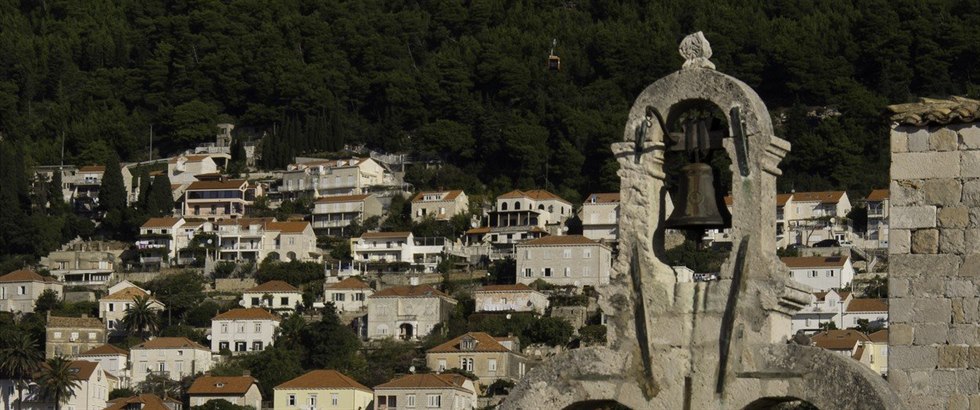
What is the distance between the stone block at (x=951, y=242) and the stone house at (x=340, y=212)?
165 meters

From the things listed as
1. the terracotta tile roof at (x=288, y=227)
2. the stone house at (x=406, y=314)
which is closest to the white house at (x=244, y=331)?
the stone house at (x=406, y=314)

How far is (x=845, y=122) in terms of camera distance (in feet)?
616

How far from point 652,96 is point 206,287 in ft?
488

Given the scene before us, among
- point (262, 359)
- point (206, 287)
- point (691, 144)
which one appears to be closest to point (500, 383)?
point (262, 359)

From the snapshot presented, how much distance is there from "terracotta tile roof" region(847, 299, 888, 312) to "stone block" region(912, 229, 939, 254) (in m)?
117

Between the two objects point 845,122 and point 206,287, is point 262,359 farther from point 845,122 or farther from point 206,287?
point 845,122

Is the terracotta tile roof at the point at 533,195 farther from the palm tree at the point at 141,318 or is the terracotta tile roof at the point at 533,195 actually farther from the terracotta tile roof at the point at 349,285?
the palm tree at the point at 141,318

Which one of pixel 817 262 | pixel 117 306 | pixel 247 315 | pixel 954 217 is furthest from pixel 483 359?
pixel 954 217

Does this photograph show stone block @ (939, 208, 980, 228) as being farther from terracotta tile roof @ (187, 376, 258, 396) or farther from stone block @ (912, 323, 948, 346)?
terracotta tile roof @ (187, 376, 258, 396)

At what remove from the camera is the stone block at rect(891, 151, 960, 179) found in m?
13.7

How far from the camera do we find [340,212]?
180 m

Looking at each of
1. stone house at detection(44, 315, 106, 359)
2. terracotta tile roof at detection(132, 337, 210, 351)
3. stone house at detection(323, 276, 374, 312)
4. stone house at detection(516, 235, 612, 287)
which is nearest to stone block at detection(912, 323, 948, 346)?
terracotta tile roof at detection(132, 337, 210, 351)

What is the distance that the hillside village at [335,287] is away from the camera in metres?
126

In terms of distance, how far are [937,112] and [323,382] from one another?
357 ft
